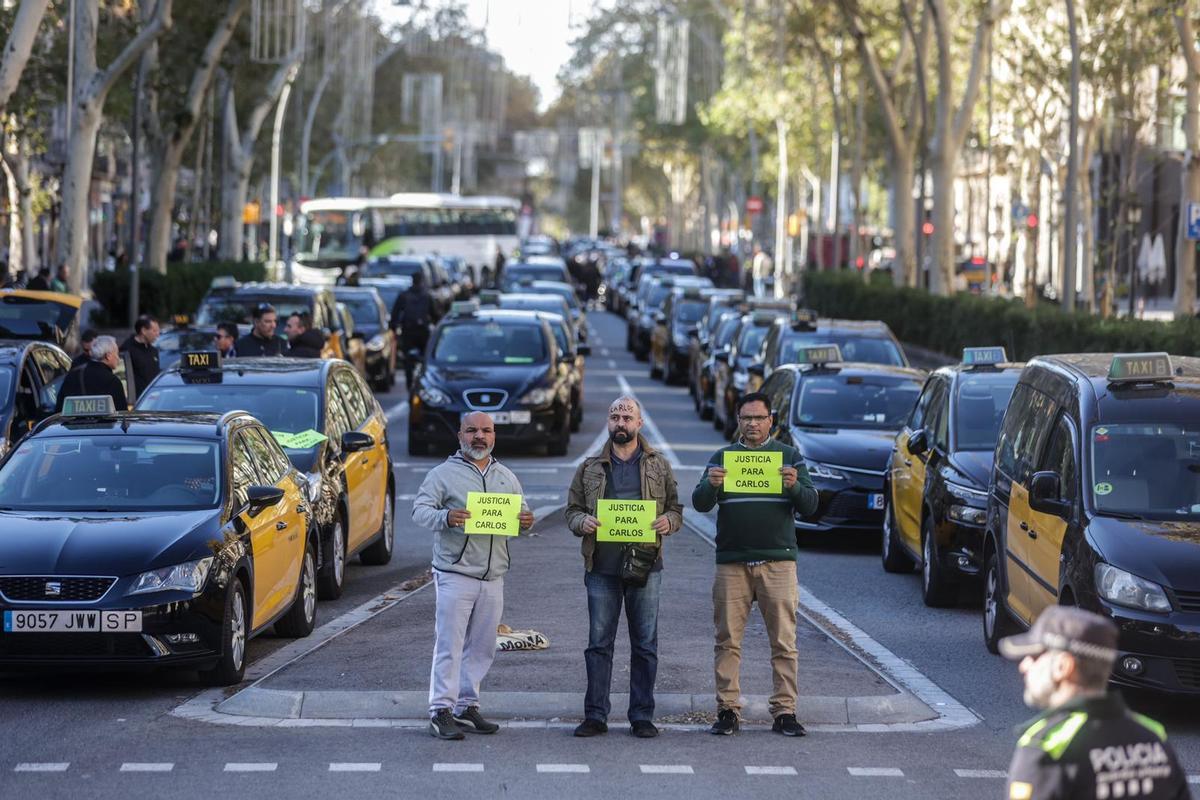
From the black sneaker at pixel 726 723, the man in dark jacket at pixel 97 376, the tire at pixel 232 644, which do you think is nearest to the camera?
the black sneaker at pixel 726 723

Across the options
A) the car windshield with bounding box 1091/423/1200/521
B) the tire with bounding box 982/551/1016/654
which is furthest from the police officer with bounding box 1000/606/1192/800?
the tire with bounding box 982/551/1016/654

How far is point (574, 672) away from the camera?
36.9 ft

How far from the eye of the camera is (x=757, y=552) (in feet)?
32.8

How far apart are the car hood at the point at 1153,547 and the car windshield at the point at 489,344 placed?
628 inches

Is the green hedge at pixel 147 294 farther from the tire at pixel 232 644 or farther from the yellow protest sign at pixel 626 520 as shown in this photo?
the yellow protest sign at pixel 626 520

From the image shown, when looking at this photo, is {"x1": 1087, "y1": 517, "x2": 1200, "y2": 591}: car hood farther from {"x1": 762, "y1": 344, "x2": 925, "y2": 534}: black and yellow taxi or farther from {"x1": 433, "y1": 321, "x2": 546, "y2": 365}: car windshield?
{"x1": 433, "y1": 321, "x2": 546, "y2": 365}: car windshield

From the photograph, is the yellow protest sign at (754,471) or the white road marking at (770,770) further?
the yellow protest sign at (754,471)

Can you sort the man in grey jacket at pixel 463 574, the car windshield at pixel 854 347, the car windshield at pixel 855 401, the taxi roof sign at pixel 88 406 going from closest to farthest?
the man in grey jacket at pixel 463 574 → the taxi roof sign at pixel 88 406 → the car windshield at pixel 855 401 → the car windshield at pixel 854 347

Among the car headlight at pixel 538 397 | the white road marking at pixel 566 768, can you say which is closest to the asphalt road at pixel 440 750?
the white road marking at pixel 566 768

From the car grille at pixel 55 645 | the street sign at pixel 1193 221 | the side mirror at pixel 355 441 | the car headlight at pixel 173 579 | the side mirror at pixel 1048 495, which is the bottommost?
the car grille at pixel 55 645

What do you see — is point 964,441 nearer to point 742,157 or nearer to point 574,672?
point 574,672

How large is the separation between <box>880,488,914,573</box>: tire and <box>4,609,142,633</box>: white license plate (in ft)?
24.0

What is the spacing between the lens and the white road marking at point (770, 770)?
930 cm

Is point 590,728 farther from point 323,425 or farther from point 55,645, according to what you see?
point 323,425
